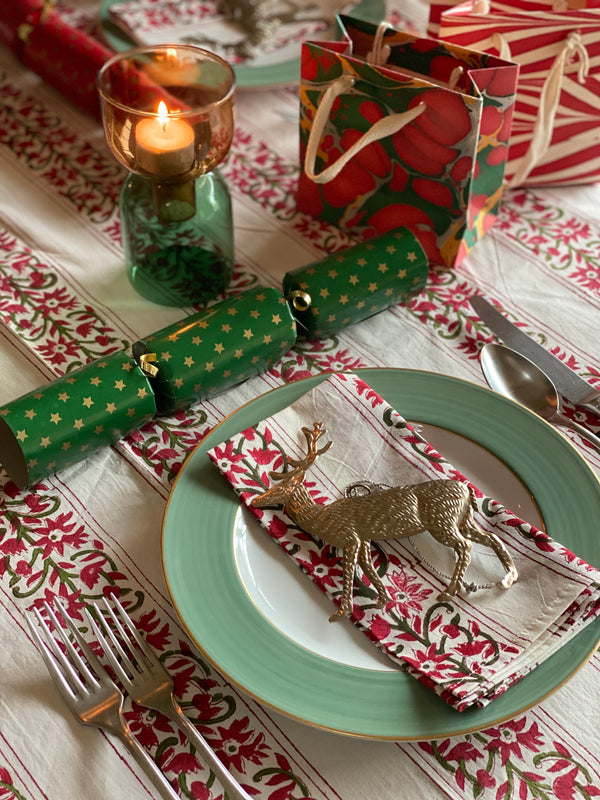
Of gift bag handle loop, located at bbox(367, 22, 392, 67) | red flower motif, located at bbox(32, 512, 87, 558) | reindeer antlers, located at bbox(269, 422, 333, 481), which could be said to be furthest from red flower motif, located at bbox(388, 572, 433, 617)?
gift bag handle loop, located at bbox(367, 22, 392, 67)

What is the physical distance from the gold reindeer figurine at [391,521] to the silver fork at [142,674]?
115 mm

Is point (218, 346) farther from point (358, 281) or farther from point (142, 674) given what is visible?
point (142, 674)

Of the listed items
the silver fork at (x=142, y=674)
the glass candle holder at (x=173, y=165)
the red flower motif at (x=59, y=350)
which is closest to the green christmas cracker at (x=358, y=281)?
the glass candle holder at (x=173, y=165)

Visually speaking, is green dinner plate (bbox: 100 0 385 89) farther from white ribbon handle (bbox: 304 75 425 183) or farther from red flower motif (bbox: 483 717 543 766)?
red flower motif (bbox: 483 717 543 766)

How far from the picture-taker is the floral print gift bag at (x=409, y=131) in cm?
79

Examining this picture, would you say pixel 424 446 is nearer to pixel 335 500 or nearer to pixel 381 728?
pixel 335 500

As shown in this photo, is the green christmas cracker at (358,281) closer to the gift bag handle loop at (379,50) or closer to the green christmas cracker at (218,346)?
the green christmas cracker at (218,346)

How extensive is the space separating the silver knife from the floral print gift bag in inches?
3.5

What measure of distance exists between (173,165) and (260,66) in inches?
17.2

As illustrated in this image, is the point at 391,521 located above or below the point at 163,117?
below

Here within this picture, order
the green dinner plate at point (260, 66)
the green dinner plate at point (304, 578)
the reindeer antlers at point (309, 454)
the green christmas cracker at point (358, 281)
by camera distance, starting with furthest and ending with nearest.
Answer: the green dinner plate at point (260, 66) < the green christmas cracker at point (358, 281) < the reindeer antlers at point (309, 454) < the green dinner plate at point (304, 578)

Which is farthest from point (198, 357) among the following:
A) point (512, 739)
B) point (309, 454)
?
point (512, 739)

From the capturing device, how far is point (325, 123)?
865 millimetres

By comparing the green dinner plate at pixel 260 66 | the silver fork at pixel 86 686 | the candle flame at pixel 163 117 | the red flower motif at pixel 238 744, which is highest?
the candle flame at pixel 163 117
